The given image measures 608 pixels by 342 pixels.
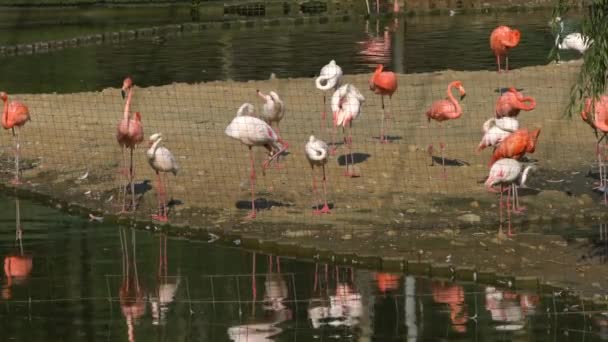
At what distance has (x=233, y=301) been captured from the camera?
49.2 ft

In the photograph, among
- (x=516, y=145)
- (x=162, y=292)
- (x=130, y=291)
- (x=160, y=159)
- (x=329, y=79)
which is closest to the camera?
(x=162, y=292)

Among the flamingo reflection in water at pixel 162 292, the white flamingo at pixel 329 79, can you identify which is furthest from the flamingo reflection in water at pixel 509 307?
the white flamingo at pixel 329 79

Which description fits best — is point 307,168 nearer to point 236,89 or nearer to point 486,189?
point 486,189

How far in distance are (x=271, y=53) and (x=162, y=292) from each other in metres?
23.0

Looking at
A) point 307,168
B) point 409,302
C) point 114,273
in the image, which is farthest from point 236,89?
point 409,302

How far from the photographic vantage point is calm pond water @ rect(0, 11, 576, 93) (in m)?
33.3

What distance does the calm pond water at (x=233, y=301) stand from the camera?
13.7 m

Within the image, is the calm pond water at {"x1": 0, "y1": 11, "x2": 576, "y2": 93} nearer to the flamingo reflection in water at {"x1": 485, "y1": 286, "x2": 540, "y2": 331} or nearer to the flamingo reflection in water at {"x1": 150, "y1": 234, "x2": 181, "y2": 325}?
the flamingo reflection in water at {"x1": 150, "y1": 234, "x2": 181, "y2": 325}

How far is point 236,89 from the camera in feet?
92.3

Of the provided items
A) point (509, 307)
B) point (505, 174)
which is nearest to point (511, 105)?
point (505, 174)

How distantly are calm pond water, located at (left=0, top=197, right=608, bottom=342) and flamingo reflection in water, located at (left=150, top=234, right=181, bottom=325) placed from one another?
1 cm

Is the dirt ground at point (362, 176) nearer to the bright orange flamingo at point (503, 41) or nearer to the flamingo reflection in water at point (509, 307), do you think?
the flamingo reflection in water at point (509, 307)

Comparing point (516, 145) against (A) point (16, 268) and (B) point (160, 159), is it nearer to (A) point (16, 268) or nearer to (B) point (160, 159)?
(B) point (160, 159)

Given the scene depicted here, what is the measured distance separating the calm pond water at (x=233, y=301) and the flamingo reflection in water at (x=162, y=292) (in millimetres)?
10
